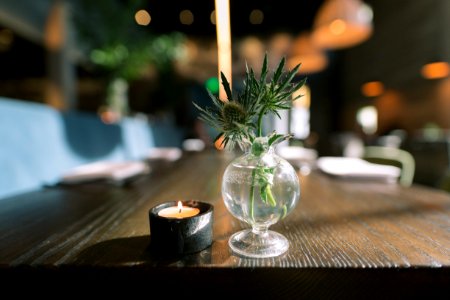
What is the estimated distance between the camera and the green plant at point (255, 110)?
481mm

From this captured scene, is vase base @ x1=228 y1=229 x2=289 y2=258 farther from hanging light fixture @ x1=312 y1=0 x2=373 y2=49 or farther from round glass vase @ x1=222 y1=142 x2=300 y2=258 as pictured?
hanging light fixture @ x1=312 y1=0 x2=373 y2=49

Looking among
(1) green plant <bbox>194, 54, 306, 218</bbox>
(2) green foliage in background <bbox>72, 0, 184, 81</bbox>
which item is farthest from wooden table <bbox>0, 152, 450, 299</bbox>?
(2) green foliage in background <bbox>72, 0, 184, 81</bbox>

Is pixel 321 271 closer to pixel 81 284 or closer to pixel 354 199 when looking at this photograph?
pixel 81 284

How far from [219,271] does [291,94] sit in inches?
12.3

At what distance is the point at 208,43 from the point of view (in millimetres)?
8320

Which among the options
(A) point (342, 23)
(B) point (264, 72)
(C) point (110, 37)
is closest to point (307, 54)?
(A) point (342, 23)

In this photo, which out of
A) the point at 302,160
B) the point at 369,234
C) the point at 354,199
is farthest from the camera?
the point at 302,160

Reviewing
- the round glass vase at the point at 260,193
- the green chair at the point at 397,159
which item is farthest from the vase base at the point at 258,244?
the green chair at the point at 397,159

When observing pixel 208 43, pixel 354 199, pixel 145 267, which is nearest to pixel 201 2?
pixel 208 43

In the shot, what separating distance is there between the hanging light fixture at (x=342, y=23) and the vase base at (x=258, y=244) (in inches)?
103

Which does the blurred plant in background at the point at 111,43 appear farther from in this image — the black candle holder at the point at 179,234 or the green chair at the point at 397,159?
the black candle holder at the point at 179,234

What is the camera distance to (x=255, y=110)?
49 cm

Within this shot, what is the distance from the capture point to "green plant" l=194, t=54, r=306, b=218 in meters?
0.48

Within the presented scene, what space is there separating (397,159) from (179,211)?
1.52m
